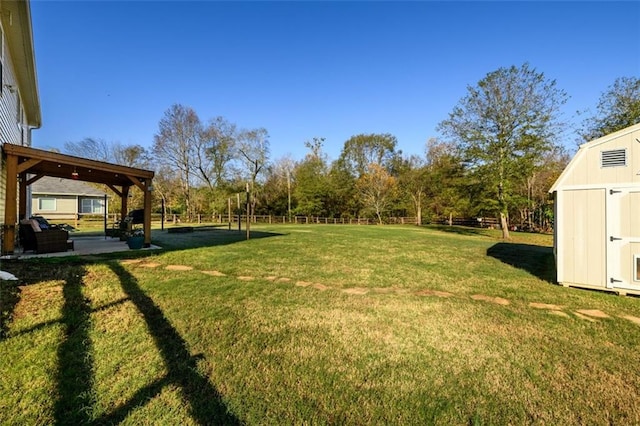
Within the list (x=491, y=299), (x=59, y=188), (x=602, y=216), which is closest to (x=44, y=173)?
(x=491, y=299)

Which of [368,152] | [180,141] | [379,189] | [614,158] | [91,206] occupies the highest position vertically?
[368,152]

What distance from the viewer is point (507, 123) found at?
54.1 feet

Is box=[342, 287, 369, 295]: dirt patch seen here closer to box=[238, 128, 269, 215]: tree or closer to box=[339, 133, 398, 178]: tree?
box=[238, 128, 269, 215]: tree

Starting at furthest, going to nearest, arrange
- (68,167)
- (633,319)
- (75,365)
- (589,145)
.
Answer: (68,167)
(589,145)
(633,319)
(75,365)

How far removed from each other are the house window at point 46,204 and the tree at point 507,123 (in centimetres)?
2848

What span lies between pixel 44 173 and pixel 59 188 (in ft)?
52.1

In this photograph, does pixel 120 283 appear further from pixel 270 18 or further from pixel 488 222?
pixel 488 222

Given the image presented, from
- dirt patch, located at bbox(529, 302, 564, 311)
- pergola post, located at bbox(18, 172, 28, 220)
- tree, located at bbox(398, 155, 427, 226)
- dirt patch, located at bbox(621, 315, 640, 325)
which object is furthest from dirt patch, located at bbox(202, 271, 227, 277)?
tree, located at bbox(398, 155, 427, 226)

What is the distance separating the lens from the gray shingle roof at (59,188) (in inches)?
804

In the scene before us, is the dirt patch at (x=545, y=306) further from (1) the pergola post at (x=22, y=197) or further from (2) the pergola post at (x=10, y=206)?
(1) the pergola post at (x=22, y=197)

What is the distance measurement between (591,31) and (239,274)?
49.1 feet

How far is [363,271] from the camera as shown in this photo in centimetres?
666

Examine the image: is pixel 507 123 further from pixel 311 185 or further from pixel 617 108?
pixel 311 185

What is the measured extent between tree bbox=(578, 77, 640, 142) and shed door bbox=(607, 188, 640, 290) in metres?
16.0
